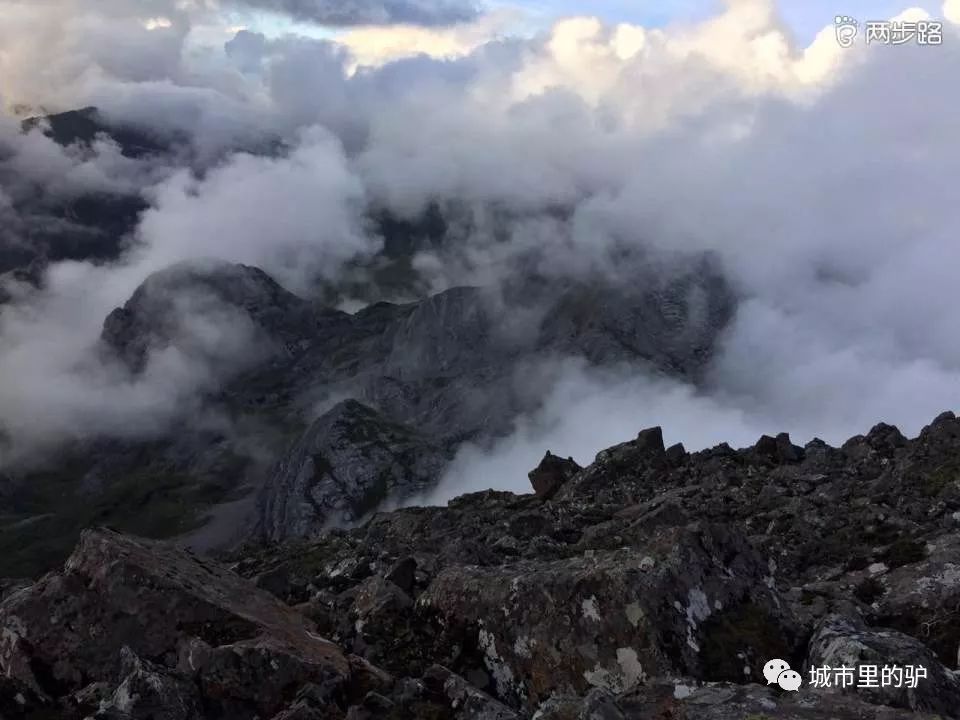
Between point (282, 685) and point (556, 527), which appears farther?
point (556, 527)

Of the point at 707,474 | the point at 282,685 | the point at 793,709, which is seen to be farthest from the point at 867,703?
the point at 707,474

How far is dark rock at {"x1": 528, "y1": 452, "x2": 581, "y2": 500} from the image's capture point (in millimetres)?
106312

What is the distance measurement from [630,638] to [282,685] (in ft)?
26.1

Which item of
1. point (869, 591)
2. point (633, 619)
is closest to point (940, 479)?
point (869, 591)

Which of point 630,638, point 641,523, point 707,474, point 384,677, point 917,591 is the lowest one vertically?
point 384,677

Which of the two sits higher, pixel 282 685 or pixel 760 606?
pixel 760 606

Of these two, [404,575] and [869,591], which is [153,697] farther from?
[869,591]

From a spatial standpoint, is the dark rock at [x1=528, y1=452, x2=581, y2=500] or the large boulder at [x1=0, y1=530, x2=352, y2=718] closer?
the large boulder at [x1=0, y1=530, x2=352, y2=718]

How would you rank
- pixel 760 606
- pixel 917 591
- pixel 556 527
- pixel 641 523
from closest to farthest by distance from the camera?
pixel 760 606, pixel 917 591, pixel 641 523, pixel 556 527

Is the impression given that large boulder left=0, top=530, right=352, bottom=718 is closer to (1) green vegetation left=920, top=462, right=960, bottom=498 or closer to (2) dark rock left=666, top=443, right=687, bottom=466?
(1) green vegetation left=920, top=462, right=960, bottom=498

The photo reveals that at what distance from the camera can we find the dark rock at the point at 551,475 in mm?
106312

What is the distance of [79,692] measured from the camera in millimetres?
18297

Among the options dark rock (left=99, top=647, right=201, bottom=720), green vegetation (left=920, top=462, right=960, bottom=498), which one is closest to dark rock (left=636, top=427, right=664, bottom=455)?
green vegetation (left=920, top=462, right=960, bottom=498)

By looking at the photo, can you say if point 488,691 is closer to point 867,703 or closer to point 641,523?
point 867,703
